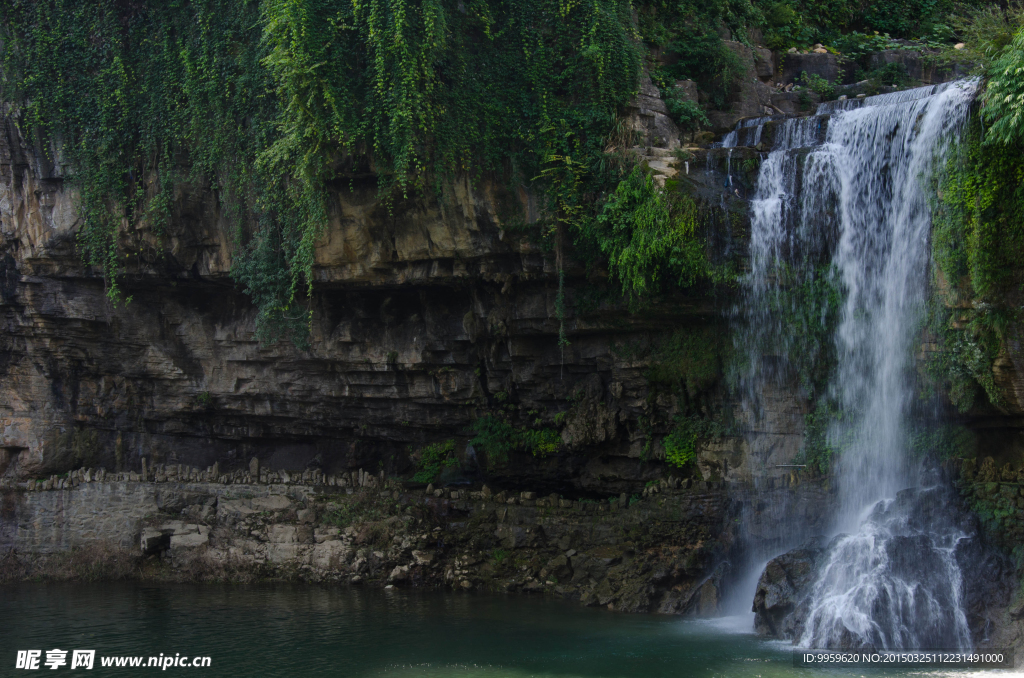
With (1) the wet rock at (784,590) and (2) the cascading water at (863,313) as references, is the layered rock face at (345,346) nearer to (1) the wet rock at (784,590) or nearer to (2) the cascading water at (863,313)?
(2) the cascading water at (863,313)

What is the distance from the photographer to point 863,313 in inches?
452

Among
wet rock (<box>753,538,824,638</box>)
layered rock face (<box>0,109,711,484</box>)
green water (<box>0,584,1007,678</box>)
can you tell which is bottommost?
green water (<box>0,584,1007,678</box>)

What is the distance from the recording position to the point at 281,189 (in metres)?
14.6

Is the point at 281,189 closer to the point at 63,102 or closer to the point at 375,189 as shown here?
the point at 375,189

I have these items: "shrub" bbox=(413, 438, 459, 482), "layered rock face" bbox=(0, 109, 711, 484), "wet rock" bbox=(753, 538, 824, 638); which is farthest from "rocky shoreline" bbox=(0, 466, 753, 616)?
"wet rock" bbox=(753, 538, 824, 638)

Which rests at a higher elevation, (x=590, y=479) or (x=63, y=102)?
(x=63, y=102)

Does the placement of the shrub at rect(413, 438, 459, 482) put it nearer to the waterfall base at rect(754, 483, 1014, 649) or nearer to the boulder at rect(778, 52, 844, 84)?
the waterfall base at rect(754, 483, 1014, 649)

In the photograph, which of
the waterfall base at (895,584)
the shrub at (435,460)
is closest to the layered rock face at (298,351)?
the shrub at (435,460)

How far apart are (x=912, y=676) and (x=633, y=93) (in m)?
9.02

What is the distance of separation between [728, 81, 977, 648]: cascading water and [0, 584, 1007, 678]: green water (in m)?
1.53

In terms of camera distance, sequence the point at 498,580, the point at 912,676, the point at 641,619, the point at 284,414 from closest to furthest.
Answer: the point at 912,676 → the point at 641,619 → the point at 498,580 → the point at 284,414

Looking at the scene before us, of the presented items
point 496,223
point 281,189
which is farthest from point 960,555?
point 281,189

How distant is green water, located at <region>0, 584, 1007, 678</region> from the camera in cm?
929

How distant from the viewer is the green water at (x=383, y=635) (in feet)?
30.5
